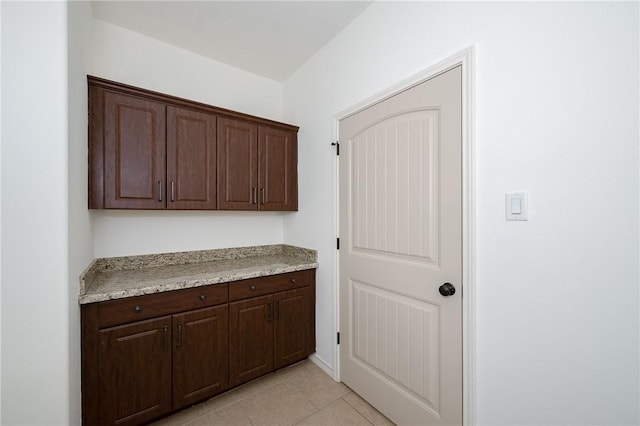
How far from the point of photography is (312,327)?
2365 millimetres

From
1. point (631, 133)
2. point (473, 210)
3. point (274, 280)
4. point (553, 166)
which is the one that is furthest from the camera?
point (274, 280)

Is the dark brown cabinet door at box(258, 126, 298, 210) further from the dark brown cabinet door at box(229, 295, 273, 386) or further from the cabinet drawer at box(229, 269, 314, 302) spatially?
the dark brown cabinet door at box(229, 295, 273, 386)

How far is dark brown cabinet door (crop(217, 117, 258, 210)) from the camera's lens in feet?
7.06

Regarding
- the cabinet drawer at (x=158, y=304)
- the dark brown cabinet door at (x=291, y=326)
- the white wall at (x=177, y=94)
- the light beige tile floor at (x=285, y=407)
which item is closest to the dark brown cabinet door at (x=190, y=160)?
the white wall at (x=177, y=94)

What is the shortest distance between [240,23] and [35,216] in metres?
1.85

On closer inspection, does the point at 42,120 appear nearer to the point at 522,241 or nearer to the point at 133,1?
the point at 133,1

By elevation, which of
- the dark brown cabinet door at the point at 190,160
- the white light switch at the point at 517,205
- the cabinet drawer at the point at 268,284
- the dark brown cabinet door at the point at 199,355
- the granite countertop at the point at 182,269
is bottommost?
the dark brown cabinet door at the point at 199,355

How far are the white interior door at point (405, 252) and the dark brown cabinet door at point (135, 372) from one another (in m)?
1.28

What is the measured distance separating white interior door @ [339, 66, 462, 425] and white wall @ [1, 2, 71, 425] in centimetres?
165

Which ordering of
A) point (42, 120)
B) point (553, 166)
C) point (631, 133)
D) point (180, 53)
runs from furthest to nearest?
point (180, 53), point (42, 120), point (553, 166), point (631, 133)

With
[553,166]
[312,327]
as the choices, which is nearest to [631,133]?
[553,166]

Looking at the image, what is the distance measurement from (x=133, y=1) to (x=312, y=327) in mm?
2877

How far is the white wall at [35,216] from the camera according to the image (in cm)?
110

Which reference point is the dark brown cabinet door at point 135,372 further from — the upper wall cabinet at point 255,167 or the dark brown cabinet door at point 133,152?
the upper wall cabinet at point 255,167
